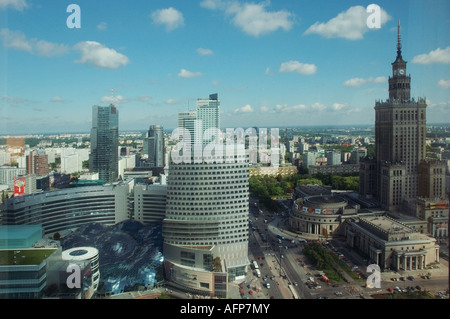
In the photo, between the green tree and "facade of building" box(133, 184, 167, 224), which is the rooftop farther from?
"facade of building" box(133, 184, 167, 224)

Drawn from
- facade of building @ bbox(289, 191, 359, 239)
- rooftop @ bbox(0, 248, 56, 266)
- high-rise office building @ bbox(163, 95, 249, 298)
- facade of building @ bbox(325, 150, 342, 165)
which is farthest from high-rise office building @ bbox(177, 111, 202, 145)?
rooftop @ bbox(0, 248, 56, 266)

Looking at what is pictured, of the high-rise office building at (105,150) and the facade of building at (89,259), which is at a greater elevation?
the high-rise office building at (105,150)

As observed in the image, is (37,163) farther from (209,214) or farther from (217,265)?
(217,265)

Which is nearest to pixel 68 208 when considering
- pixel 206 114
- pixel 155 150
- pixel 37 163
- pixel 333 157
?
pixel 37 163

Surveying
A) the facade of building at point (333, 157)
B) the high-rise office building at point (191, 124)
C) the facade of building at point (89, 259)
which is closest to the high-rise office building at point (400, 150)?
the high-rise office building at point (191, 124)

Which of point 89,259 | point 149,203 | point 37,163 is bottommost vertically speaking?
point 89,259

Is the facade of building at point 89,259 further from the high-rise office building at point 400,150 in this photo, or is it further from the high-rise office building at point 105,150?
the high-rise office building at point 105,150

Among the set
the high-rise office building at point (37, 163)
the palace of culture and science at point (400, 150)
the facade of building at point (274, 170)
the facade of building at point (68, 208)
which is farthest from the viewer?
the facade of building at point (274, 170)

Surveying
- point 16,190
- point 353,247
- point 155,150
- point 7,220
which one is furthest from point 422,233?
point 155,150
